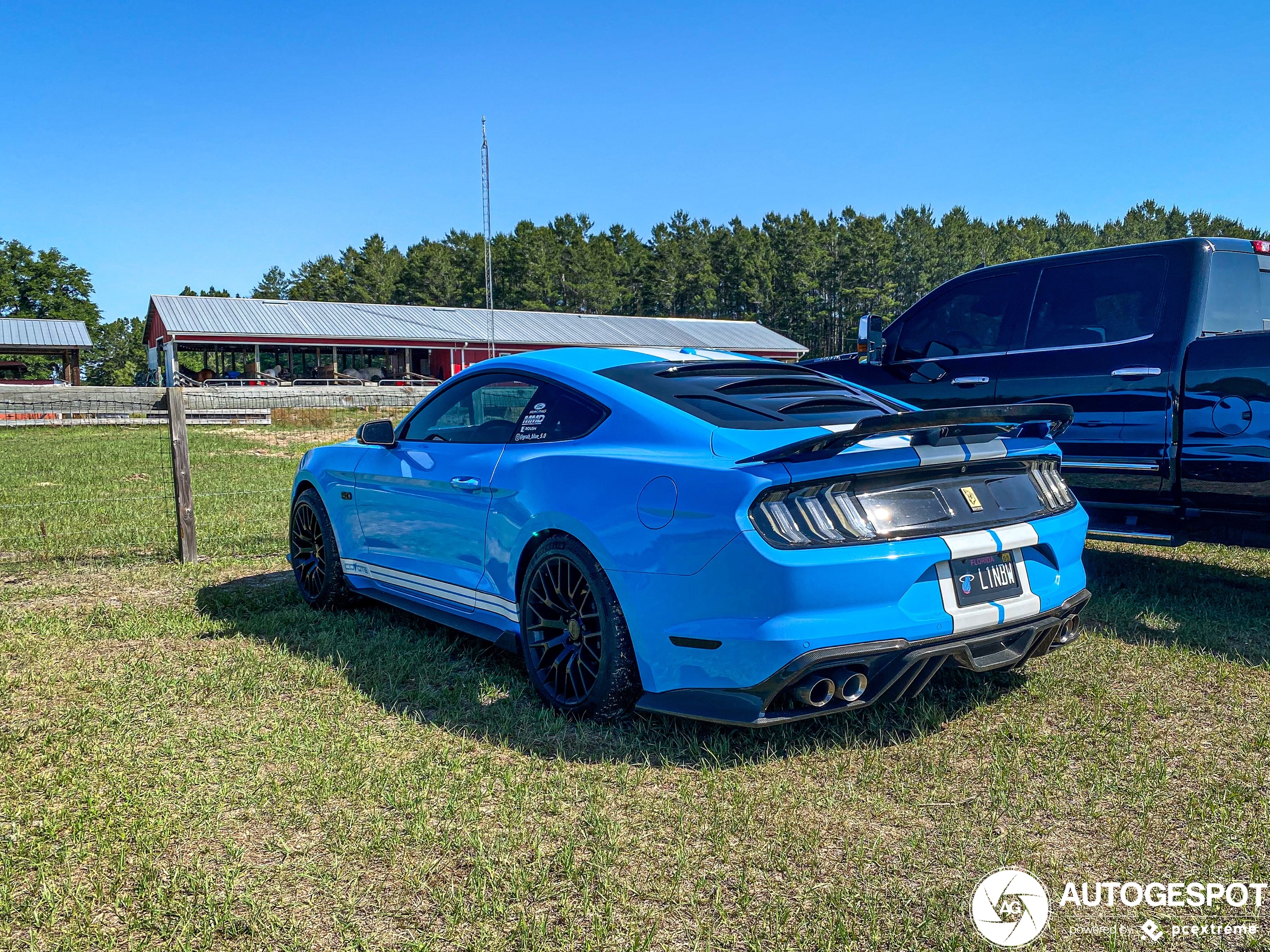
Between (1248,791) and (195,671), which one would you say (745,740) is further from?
(195,671)

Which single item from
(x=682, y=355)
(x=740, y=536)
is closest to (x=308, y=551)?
(x=682, y=355)

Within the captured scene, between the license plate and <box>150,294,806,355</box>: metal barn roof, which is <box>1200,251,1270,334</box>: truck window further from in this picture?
<box>150,294,806,355</box>: metal barn roof

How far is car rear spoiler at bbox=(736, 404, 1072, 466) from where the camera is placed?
2936 mm

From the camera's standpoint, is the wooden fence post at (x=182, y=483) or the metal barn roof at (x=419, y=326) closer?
the wooden fence post at (x=182, y=483)

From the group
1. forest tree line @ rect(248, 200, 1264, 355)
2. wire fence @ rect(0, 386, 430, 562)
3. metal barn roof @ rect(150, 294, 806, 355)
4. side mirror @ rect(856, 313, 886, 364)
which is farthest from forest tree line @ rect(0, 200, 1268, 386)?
side mirror @ rect(856, 313, 886, 364)

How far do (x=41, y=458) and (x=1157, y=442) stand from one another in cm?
1528

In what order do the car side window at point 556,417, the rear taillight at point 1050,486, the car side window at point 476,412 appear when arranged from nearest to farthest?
the rear taillight at point 1050,486
the car side window at point 556,417
the car side window at point 476,412

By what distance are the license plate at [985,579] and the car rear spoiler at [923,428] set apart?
1.39 feet

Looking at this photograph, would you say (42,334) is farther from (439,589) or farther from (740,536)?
(740,536)

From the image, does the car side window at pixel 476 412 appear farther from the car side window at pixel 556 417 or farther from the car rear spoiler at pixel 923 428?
the car rear spoiler at pixel 923 428

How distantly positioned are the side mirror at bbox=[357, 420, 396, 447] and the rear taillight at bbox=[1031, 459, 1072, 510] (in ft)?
10.1

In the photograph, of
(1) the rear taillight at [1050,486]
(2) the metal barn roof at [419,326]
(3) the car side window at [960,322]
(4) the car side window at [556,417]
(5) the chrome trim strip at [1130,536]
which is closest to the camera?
(1) the rear taillight at [1050,486]

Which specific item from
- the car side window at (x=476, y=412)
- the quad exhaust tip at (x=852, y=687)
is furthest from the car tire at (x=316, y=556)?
the quad exhaust tip at (x=852, y=687)

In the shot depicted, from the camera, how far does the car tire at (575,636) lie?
133 inches
